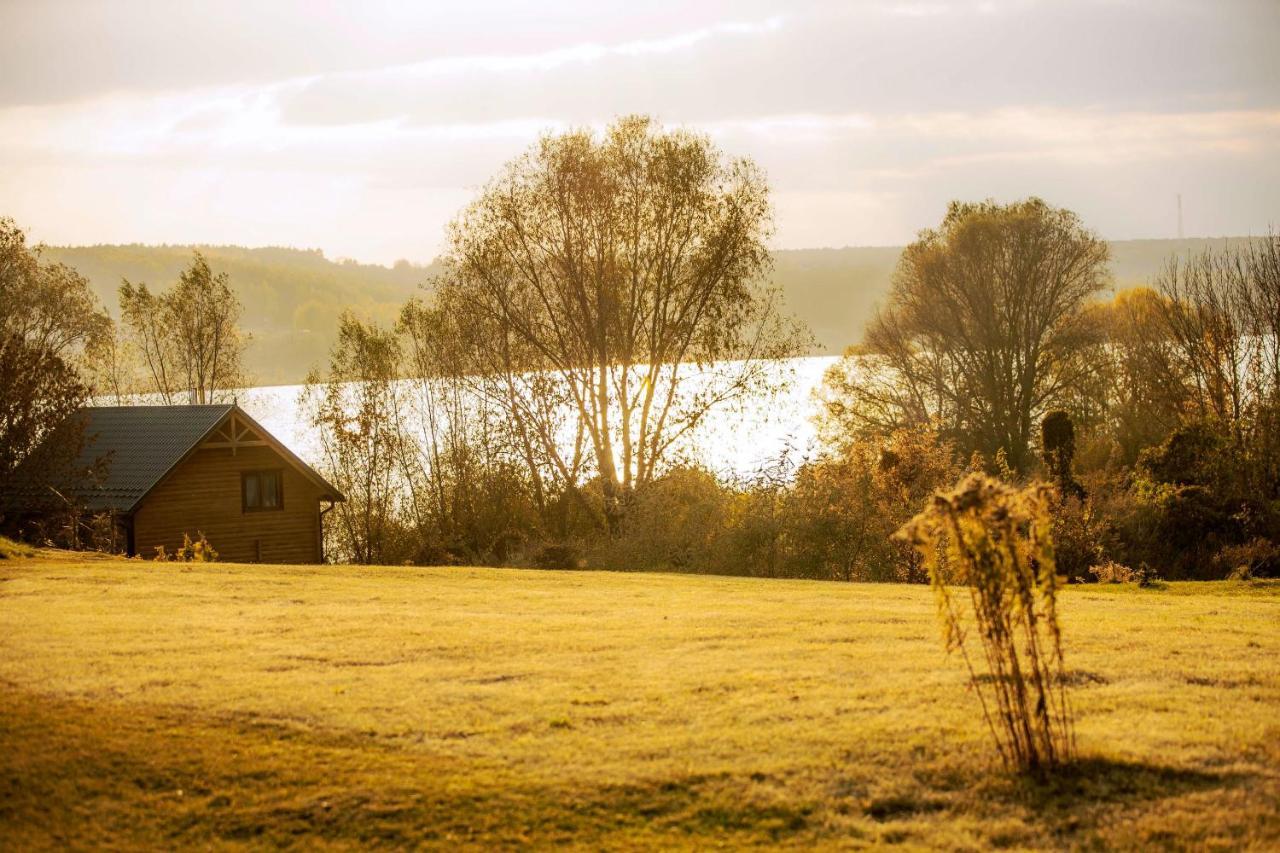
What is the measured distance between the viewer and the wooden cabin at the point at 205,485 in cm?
4159

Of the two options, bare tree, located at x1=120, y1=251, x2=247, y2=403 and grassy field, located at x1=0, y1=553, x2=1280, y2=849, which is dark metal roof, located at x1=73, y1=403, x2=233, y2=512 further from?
grassy field, located at x1=0, y1=553, x2=1280, y2=849

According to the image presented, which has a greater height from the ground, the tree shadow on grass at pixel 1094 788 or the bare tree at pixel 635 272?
the bare tree at pixel 635 272

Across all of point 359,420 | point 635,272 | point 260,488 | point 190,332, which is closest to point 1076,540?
point 635,272

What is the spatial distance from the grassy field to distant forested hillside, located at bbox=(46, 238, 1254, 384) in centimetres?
5221

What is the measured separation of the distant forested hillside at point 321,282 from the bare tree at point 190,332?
212cm

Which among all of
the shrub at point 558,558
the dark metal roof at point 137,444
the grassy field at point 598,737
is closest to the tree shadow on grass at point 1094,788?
the grassy field at point 598,737

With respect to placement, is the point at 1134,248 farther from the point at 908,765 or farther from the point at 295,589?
the point at 908,765

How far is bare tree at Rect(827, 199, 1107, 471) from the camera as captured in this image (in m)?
47.3

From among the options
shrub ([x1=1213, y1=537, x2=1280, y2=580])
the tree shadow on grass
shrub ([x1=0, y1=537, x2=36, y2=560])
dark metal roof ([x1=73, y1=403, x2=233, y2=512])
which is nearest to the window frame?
dark metal roof ([x1=73, y1=403, x2=233, y2=512])

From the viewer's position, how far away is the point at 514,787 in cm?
751

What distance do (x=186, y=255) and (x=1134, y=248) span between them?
250 feet

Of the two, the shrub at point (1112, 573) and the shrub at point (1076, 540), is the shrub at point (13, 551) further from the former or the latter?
the shrub at point (1076, 540)

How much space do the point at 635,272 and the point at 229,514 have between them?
1857 centimetres

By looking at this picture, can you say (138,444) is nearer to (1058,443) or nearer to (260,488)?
(260,488)
